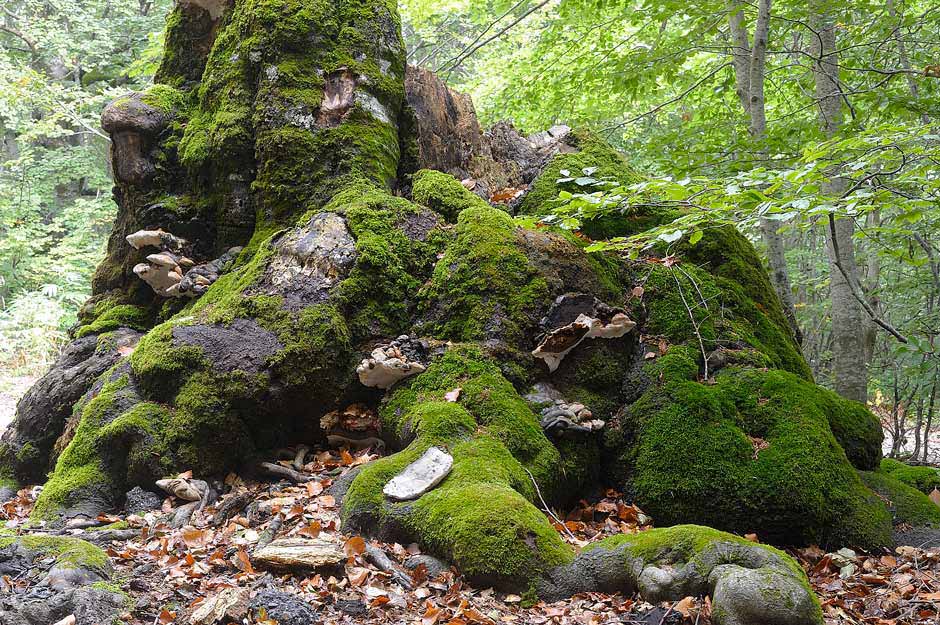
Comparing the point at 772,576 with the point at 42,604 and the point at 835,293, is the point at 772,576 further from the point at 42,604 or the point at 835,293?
the point at 835,293

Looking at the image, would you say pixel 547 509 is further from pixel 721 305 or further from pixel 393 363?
pixel 721 305

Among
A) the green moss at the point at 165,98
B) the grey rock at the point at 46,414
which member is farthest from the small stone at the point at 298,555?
the green moss at the point at 165,98

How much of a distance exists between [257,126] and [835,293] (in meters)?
6.55

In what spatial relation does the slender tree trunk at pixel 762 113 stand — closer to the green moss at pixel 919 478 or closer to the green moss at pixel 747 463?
the green moss at pixel 919 478

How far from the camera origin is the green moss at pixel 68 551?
2.86 metres

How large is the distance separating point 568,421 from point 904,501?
232cm

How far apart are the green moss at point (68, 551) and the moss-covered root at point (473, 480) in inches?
48.7

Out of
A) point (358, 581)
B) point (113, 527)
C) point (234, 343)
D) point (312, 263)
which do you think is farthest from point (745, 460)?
point (113, 527)

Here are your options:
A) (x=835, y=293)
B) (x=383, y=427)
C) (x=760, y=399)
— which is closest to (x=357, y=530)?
(x=383, y=427)

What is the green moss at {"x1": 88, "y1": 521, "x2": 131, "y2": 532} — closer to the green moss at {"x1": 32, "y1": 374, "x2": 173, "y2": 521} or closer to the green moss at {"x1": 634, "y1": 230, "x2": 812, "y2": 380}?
the green moss at {"x1": 32, "y1": 374, "x2": 173, "y2": 521}

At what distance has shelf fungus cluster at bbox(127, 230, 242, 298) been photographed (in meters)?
5.65

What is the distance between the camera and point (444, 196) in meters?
5.64

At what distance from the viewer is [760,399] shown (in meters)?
4.49

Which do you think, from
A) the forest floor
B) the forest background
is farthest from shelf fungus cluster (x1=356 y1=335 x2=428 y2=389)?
the forest background
